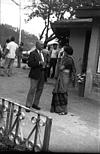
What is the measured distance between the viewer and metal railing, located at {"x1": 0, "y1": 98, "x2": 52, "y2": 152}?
16.1ft

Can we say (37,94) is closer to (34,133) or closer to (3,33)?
(34,133)

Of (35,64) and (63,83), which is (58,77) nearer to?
(63,83)

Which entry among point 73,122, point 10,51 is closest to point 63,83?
point 73,122

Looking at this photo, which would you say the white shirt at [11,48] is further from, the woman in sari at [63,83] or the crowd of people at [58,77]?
the woman in sari at [63,83]

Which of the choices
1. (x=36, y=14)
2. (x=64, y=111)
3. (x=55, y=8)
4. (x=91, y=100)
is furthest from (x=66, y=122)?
(x=36, y=14)

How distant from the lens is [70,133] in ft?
22.9

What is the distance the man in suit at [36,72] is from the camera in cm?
845

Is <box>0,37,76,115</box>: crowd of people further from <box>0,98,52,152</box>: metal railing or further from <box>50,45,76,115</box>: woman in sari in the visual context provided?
<box>0,98,52,152</box>: metal railing

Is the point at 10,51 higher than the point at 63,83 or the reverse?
higher

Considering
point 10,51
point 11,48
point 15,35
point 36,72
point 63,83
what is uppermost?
point 15,35

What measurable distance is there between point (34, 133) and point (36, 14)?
2132 cm

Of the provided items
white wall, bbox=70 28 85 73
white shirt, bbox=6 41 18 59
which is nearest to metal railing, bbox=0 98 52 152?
white shirt, bbox=6 41 18 59

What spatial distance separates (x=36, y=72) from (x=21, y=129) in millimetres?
3251

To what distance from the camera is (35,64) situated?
8.43 m
